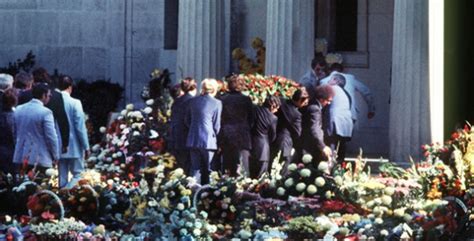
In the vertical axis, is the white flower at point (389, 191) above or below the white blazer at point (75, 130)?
below

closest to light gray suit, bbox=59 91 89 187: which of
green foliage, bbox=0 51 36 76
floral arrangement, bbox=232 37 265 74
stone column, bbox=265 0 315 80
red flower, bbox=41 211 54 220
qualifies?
stone column, bbox=265 0 315 80

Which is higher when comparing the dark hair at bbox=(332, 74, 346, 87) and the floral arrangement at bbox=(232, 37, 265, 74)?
the floral arrangement at bbox=(232, 37, 265, 74)

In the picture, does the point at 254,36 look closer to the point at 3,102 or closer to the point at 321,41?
the point at 321,41

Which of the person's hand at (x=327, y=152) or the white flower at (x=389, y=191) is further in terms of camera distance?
the person's hand at (x=327, y=152)

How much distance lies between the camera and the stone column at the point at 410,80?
24.5 metres

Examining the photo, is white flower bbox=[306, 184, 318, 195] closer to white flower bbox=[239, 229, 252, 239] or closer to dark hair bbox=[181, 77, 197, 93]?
white flower bbox=[239, 229, 252, 239]

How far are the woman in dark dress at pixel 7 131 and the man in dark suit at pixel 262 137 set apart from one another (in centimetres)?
320

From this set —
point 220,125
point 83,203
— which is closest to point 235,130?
point 220,125

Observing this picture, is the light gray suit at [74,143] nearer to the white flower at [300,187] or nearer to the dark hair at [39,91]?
the dark hair at [39,91]

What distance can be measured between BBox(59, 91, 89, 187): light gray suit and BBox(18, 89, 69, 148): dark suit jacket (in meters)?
0.07

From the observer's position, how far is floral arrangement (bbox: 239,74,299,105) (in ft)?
76.7

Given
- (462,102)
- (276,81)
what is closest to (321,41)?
(276,81)

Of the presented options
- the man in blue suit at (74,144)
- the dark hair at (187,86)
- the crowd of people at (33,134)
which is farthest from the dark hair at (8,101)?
the dark hair at (187,86)

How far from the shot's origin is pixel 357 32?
1203 inches
